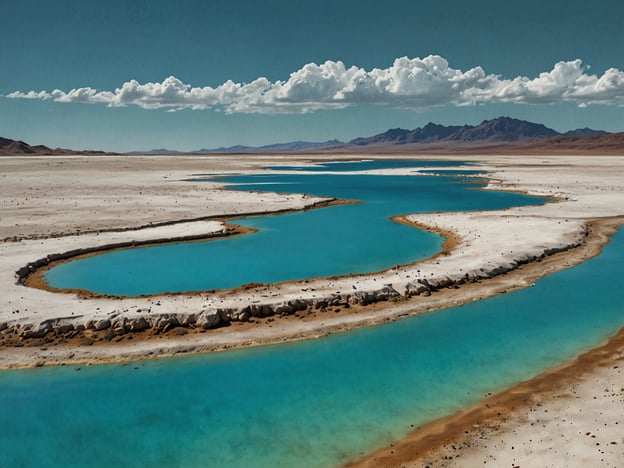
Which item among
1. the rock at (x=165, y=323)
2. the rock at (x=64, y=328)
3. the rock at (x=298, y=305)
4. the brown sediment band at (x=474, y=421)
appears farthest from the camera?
the rock at (x=298, y=305)

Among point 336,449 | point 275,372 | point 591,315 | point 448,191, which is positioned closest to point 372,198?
point 448,191

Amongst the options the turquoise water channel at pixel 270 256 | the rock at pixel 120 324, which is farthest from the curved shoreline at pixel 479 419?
the turquoise water channel at pixel 270 256

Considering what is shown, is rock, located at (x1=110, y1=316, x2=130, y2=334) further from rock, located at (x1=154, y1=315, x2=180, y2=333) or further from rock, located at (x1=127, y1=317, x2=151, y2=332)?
rock, located at (x1=154, y1=315, x2=180, y2=333)

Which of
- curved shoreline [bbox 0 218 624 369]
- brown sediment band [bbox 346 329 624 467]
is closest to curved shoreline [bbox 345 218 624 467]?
brown sediment band [bbox 346 329 624 467]

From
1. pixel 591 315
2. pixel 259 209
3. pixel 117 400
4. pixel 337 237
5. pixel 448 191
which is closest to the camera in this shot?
A: pixel 117 400

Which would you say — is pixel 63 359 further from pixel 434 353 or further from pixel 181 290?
pixel 434 353

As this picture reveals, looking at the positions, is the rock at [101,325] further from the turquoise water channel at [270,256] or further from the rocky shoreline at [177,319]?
the turquoise water channel at [270,256]

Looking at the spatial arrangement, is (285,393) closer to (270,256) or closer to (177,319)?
(177,319)

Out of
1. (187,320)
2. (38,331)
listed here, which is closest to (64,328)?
(38,331)
